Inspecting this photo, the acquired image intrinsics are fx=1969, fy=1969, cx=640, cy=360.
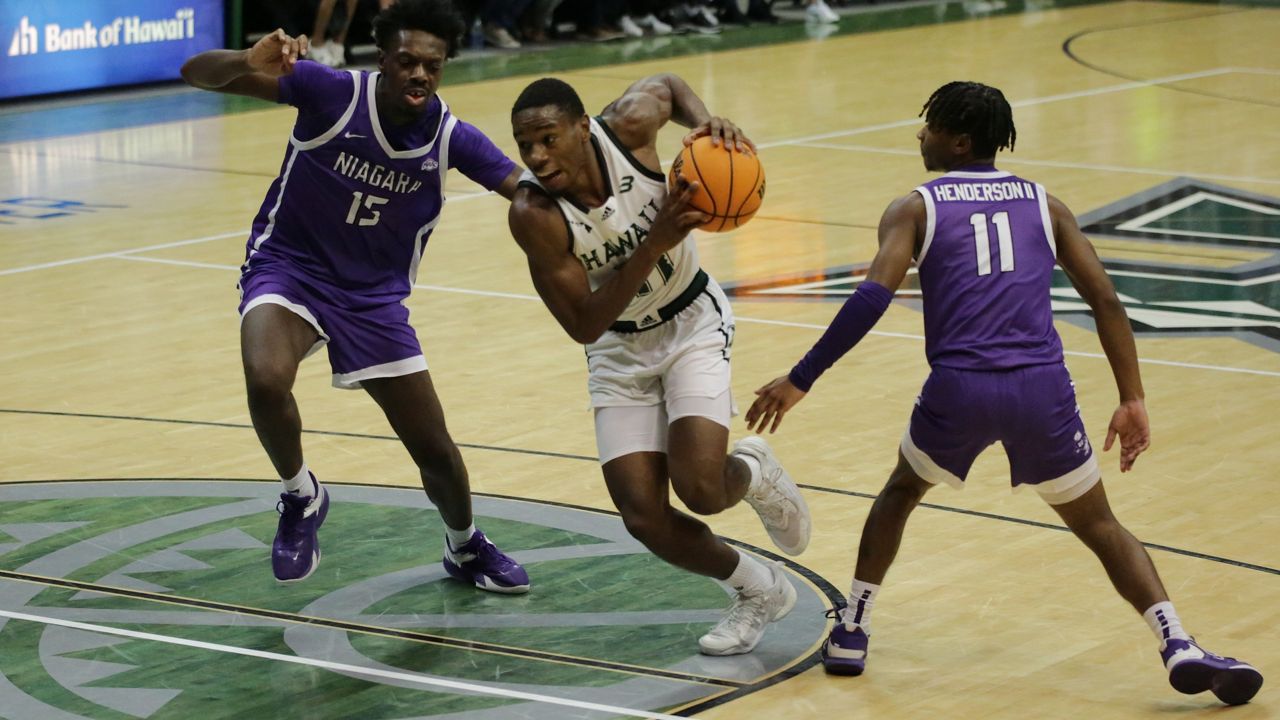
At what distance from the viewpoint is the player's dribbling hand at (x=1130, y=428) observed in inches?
203

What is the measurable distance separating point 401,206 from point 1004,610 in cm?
224

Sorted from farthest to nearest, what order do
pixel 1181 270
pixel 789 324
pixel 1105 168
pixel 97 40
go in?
pixel 97 40 < pixel 1105 168 < pixel 1181 270 < pixel 789 324

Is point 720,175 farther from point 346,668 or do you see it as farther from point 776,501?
point 346,668

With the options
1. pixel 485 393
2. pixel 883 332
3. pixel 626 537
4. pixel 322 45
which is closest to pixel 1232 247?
pixel 883 332

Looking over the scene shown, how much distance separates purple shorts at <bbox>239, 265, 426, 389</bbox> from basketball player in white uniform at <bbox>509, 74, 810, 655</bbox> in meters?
0.71

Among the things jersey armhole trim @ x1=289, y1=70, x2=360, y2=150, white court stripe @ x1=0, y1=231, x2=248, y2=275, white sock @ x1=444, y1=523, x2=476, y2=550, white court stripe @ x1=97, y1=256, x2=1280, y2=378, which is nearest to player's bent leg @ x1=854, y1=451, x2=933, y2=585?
white sock @ x1=444, y1=523, x2=476, y2=550

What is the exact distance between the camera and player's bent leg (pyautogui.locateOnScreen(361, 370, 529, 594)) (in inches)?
241

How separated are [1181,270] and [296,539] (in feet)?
22.2

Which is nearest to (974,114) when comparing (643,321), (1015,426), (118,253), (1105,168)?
(1015,426)

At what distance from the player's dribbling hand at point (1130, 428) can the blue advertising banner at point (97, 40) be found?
14.0m

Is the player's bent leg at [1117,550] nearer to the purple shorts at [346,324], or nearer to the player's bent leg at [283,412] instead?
the purple shorts at [346,324]

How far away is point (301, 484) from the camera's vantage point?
6152 millimetres

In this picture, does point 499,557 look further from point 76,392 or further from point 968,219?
point 76,392

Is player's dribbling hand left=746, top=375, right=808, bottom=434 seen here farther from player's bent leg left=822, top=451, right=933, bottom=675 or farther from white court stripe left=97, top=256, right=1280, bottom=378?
white court stripe left=97, top=256, right=1280, bottom=378
